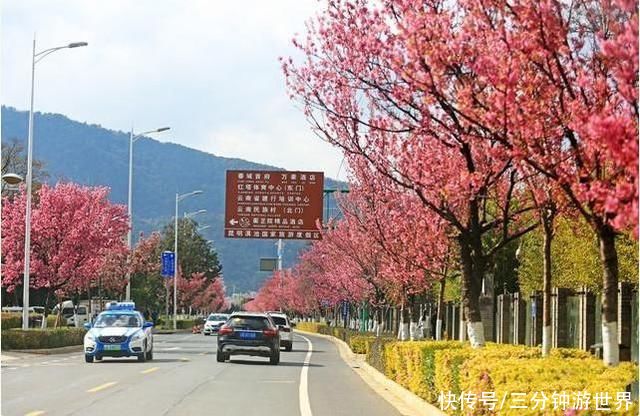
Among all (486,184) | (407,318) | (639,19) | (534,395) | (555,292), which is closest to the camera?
(639,19)

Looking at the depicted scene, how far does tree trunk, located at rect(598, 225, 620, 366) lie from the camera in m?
12.2

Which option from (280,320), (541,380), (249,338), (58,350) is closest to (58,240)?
(58,350)

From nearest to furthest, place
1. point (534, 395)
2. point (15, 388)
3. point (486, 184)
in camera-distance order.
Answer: point (534, 395) → point (486, 184) → point (15, 388)

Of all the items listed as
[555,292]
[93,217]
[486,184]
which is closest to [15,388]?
[486,184]

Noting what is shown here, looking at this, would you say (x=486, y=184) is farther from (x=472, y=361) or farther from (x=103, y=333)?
(x=103, y=333)

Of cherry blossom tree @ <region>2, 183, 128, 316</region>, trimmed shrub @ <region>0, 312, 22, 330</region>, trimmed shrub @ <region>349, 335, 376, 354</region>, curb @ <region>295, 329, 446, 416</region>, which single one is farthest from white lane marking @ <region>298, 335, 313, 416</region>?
trimmed shrub @ <region>0, 312, 22, 330</region>

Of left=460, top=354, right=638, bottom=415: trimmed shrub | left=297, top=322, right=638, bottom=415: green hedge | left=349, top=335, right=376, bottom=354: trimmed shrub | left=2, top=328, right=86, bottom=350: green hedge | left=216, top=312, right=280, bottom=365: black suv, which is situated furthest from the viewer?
left=349, top=335, right=376, bottom=354: trimmed shrub

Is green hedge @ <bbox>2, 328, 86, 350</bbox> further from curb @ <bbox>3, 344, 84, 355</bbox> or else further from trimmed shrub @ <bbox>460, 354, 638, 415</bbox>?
trimmed shrub @ <bbox>460, 354, 638, 415</bbox>

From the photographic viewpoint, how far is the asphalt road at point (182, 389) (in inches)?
658

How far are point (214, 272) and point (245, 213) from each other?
81.5 metres

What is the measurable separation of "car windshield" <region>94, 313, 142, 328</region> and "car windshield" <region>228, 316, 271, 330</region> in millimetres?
2814

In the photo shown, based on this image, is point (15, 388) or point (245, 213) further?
point (245, 213)

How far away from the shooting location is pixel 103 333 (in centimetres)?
3056

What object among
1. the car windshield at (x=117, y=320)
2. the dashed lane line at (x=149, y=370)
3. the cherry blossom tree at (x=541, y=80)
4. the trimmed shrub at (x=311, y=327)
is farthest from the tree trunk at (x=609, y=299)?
the trimmed shrub at (x=311, y=327)
